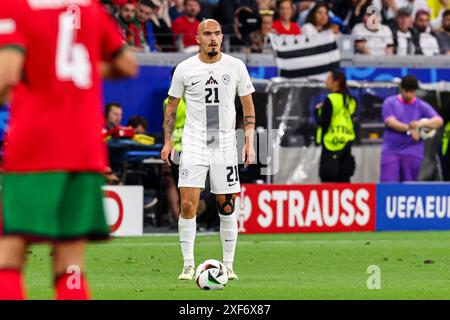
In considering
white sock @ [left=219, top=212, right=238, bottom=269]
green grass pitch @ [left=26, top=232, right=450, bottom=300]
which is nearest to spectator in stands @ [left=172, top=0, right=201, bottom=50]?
green grass pitch @ [left=26, top=232, right=450, bottom=300]

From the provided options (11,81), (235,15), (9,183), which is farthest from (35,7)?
(235,15)

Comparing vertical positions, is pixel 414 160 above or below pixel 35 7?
below

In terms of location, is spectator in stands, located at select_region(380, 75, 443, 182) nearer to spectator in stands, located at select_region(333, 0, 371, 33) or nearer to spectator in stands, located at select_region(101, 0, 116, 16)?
spectator in stands, located at select_region(333, 0, 371, 33)

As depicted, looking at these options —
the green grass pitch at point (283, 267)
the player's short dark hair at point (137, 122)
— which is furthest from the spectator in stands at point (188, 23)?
the green grass pitch at point (283, 267)

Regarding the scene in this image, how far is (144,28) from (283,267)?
368 inches

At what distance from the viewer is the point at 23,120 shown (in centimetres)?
652

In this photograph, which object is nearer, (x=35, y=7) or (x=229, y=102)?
(x=35, y=7)

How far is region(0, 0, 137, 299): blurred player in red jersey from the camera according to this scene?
6516 millimetres

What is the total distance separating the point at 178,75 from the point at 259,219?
6.73m

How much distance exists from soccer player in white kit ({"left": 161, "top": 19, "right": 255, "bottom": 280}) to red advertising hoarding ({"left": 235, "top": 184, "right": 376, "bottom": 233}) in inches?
239

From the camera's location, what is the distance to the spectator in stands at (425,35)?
24.3 meters
